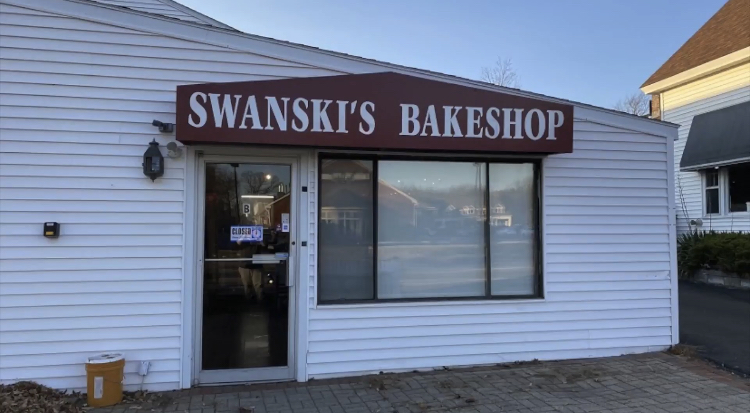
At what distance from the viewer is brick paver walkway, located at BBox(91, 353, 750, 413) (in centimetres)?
471

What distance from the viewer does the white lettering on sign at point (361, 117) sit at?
4.99 meters

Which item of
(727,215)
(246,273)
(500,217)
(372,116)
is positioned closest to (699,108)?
(727,215)

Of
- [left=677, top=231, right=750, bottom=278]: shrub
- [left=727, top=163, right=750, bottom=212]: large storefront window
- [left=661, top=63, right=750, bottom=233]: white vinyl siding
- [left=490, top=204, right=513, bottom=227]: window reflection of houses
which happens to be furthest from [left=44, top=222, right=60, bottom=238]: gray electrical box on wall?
[left=727, top=163, right=750, bottom=212]: large storefront window

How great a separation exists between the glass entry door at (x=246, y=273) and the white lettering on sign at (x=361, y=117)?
62cm

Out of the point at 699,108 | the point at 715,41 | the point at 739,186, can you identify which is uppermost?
the point at 715,41

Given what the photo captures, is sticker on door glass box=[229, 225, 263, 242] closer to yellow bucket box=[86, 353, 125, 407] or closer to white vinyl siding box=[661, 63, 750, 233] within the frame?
yellow bucket box=[86, 353, 125, 407]

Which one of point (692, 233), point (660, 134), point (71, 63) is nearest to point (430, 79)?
point (660, 134)

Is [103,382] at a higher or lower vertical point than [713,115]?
lower

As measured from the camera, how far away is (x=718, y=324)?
318 inches

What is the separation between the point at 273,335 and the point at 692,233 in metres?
12.9

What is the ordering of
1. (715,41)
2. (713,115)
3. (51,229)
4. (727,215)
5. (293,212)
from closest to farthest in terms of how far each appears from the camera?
(51,229) → (293,212) → (727,215) → (713,115) → (715,41)

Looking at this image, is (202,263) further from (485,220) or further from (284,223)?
(485,220)

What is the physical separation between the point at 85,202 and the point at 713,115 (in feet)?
47.8

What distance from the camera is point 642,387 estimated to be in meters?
5.25
